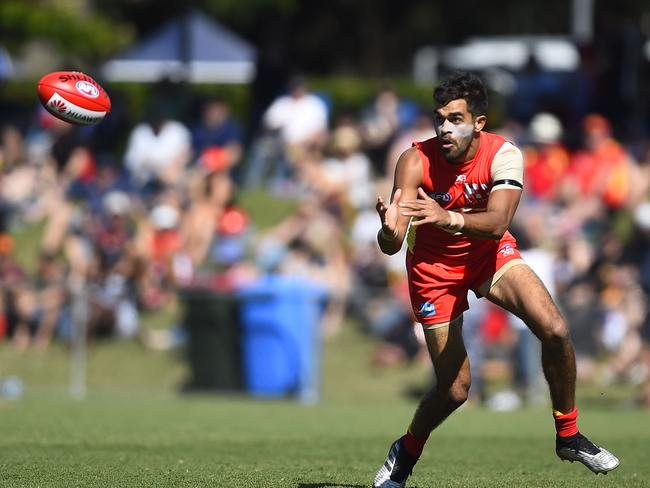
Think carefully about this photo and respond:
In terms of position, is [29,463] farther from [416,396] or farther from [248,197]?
[248,197]

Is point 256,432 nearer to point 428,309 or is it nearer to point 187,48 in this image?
point 428,309

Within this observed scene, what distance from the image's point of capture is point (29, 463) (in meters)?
8.23

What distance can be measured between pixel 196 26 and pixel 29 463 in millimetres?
15175

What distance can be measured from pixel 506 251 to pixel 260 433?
4054mm

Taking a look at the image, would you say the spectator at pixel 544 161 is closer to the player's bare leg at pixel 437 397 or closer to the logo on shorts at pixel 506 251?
the logo on shorts at pixel 506 251

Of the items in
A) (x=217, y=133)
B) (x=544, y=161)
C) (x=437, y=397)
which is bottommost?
(x=437, y=397)

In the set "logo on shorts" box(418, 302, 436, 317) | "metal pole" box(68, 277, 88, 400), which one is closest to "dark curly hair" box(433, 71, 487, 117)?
"logo on shorts" box(418, 302, 436, 317)

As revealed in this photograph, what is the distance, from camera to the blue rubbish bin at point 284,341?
50.4 ft

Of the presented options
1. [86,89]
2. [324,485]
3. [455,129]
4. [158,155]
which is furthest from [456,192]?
[158,155]

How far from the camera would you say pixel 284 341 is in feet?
50.5

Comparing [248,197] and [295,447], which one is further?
[248,197]

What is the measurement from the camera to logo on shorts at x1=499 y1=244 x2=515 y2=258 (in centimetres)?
763

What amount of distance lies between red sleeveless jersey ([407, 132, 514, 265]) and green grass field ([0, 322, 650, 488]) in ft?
4.82

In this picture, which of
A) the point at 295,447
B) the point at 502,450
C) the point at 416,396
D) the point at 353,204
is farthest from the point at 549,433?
the point at 353,204
